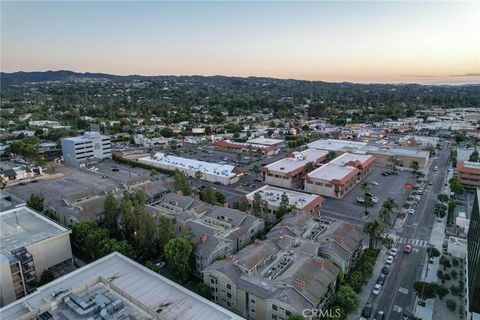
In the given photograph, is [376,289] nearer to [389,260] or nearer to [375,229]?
[389,260]

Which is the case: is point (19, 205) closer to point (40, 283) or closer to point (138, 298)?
point (40, 283)

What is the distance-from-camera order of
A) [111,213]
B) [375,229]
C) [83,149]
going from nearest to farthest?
[375,229] < [111,213] < [83,149]

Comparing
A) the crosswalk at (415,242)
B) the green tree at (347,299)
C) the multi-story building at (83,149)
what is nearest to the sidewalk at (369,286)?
the green tree at (347,299)

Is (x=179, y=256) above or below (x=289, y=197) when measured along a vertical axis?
above

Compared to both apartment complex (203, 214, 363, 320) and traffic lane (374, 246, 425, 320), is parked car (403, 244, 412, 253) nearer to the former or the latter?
traffic lane (374, 246, 425, 320)

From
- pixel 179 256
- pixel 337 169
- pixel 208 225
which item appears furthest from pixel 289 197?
pixel 179 256
